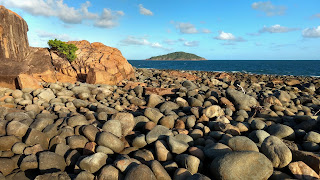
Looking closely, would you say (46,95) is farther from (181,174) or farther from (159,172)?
(181,174)

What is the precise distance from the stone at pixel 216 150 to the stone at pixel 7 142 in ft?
13.6

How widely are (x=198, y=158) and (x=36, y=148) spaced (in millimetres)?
3362

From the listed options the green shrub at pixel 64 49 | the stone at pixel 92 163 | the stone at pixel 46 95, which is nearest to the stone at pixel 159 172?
the stone at pixel 92 163

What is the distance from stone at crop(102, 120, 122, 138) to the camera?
4.80 metres

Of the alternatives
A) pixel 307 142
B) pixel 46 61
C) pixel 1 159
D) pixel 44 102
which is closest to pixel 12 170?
pixel 1 159

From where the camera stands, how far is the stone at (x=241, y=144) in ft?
13.1

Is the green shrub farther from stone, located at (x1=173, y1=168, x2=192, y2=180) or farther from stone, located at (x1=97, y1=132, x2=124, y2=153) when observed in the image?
stone, located at (x1=173, y1=168, x2=192, y2=180)

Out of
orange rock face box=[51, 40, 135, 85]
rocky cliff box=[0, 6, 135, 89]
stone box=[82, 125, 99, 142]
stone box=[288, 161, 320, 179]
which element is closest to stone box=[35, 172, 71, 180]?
stone box=[82, 125, 99, 142]

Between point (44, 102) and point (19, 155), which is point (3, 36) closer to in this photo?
point (44, 102)

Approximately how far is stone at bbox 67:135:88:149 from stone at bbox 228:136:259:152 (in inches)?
126

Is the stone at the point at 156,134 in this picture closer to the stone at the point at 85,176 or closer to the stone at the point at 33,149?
the stone at the point at 85,176

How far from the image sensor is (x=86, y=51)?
14.5 meters

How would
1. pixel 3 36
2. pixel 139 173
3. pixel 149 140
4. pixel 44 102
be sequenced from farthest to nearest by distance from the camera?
pixel 3 36 < pixel 44 102 < pixel 149 140 < pixel 139 173

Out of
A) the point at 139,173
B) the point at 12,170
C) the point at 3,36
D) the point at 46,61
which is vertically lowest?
the point at 12,170
